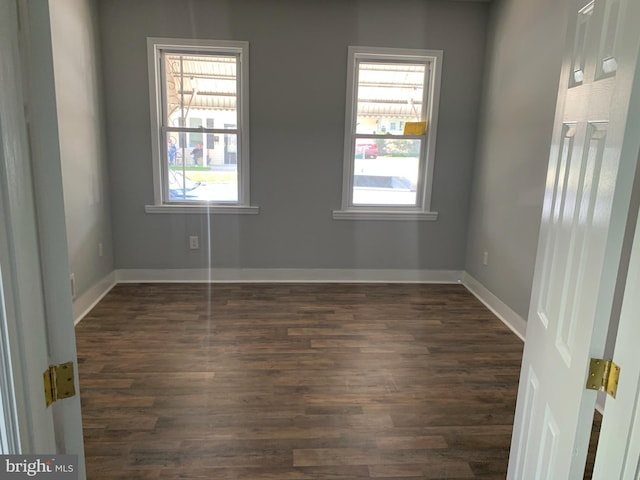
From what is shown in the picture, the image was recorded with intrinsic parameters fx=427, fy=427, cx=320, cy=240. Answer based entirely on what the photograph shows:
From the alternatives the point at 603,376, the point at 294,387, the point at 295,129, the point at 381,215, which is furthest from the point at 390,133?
the point at 603,376

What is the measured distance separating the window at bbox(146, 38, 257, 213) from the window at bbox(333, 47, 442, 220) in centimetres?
103

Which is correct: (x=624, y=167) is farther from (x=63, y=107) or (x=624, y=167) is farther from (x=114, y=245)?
(x=114, y=245)

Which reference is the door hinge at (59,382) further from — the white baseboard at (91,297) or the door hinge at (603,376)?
the white baseboard at (91,297)

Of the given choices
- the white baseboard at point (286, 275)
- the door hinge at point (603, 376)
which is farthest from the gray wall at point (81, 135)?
the door hinge at point (603, 376)

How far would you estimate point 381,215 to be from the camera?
4.36 metres

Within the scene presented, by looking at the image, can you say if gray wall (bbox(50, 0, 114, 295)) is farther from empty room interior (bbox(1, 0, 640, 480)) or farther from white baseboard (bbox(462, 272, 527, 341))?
white baseboard (bbox(462, 272, 527, 341))

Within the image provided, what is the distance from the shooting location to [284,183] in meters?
4.25

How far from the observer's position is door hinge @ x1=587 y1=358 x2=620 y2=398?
0.95 m

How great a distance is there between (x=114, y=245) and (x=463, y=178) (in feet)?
11.7

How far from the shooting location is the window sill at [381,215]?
14.2 ft

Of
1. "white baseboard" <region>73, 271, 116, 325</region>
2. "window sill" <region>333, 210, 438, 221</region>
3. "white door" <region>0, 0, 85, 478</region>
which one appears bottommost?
"white baseboard" <region>73, 271, 116, 325</region>

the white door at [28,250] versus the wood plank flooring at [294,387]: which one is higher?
the white door at [28,250]

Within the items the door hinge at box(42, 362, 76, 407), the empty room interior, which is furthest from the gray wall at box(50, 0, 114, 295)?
the door hinge at box(42, 362, 76, 407)

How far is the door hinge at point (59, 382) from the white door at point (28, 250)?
0.05ft
